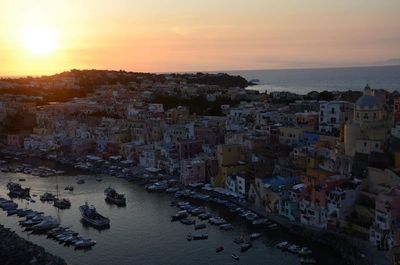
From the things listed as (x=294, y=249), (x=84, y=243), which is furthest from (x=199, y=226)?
(x=84, y=243)

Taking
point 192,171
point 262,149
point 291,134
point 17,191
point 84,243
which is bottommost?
point 84,243

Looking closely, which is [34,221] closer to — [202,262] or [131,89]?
[202,262]

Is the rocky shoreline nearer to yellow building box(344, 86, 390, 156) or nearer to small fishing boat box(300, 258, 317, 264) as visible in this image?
small fishing boat box(300, 258, 317, 264)

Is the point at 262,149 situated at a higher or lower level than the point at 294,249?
higher

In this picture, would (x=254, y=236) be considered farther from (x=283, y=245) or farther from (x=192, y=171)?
(x=192, y=171)

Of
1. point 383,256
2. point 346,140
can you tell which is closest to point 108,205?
point 346,140

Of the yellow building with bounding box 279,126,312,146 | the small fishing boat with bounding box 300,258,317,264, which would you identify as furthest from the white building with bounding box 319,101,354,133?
the small fishing boat with bounding box 300,258,317,264
